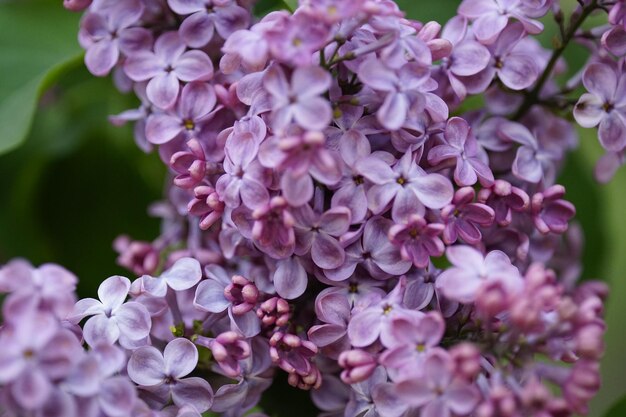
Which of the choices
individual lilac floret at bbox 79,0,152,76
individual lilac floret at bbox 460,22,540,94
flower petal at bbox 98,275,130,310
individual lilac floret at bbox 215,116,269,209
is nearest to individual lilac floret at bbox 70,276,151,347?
flower petal at bbox 98,275,130,310

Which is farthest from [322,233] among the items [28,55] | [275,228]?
[28,55]

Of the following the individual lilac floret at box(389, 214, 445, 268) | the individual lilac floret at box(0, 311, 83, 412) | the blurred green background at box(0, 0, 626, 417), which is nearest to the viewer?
the individual lilac floret at box(0, 311, 83, 412)

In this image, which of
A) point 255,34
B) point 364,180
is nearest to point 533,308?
point 364,180

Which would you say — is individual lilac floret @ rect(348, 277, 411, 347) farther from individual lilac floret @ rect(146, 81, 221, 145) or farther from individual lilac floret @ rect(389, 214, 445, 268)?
individual lilac floret @ rect(146, 81, 221, 145)

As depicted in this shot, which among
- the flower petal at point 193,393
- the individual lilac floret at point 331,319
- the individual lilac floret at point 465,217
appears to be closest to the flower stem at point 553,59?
the individual lilac floret at point 465,217

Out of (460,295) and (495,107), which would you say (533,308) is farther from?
(495,107)

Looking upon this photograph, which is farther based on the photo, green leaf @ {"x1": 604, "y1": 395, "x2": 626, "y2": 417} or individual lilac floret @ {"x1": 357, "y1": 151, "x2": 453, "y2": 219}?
green leaf @ {"x1": 604, "y1": 395, "x2": 626, "y2": 417}

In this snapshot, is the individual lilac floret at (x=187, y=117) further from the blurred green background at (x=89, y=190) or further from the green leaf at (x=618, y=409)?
the green leaf at (x=618, y=409)

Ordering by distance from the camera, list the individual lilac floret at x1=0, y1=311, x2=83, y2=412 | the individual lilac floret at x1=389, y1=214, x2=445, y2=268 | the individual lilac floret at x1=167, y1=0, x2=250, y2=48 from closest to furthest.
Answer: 1. the individual lilac floret at x1=0, y1=311, x2=83, y2=412
2. the individual lilac floret at x1=389, y1=214, x2=445, y2=268
3. the individual lilac floret at x1=167, y1=0, x2=250, y2=48
